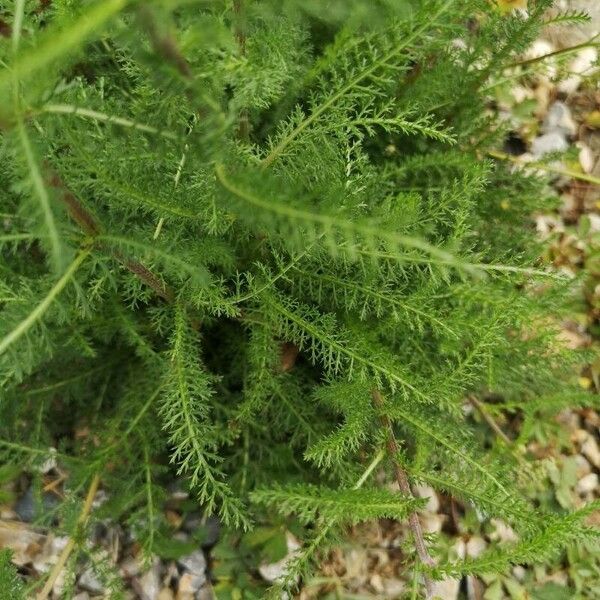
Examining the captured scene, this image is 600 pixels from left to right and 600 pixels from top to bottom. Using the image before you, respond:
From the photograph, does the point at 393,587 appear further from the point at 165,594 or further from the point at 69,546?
the point at 69,546

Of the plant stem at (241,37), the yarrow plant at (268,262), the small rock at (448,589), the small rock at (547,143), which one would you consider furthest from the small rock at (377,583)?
the small rock at (547,143)

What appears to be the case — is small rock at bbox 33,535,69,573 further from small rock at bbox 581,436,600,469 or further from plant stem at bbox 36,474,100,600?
small rock at bbox 581,436,600,469

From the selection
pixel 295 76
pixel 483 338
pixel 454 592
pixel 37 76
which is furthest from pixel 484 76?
pixel 454 592

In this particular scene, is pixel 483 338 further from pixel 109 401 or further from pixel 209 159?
pixel 109 401

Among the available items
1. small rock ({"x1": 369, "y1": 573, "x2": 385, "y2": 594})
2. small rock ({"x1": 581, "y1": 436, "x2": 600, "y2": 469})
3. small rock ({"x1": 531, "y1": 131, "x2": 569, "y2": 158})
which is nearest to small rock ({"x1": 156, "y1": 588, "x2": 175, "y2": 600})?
small rock ({"x1": 369, "y1": 573, "x2": 385, "y2": 594})

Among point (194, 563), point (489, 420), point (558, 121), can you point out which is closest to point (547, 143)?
point (558, 121)

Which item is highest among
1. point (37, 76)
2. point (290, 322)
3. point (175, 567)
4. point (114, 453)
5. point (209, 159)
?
point (37, 76)
